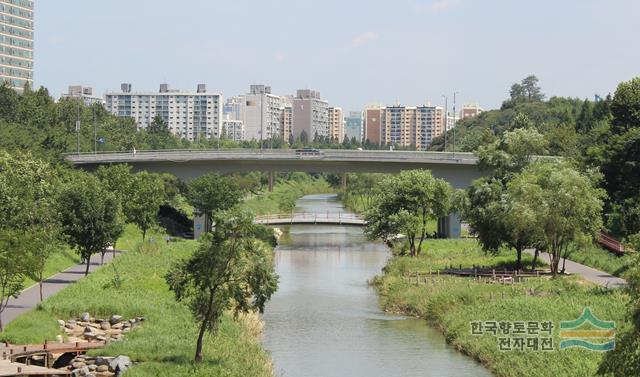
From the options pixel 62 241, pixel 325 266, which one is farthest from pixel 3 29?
pixel 62 241

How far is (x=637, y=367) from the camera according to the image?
20.9 m

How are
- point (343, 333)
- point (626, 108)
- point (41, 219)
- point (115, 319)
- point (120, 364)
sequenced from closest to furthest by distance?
point (120, 364)
point (115, 319)
point (343, 333)
point (41, 219)
point (626, 108)

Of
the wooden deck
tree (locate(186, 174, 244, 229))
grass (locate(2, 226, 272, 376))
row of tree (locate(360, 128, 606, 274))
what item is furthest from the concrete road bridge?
the wooden deck

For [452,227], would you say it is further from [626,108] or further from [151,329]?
[151,329]

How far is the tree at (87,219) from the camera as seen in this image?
50.3 m

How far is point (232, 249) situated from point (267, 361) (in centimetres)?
588

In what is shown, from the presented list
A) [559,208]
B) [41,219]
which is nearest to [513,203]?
[559,208]

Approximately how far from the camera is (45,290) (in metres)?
46.2

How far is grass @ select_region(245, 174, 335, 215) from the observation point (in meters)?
121

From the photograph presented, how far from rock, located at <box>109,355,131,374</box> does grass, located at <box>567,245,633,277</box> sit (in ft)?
92.6

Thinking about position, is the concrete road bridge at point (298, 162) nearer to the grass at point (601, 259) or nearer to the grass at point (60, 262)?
the grass at point (601, 259)

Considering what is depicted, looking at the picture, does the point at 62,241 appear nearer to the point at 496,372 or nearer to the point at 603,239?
the point at 496,372

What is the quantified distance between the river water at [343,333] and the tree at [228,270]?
16.0 ft

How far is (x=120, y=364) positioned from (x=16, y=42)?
139170 mm
